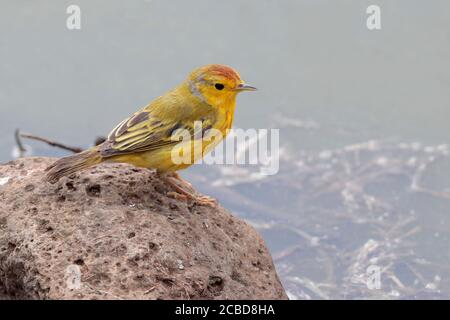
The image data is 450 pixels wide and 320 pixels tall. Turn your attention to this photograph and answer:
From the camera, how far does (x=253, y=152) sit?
9.85 metres

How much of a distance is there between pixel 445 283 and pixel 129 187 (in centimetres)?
351

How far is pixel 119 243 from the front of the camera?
5160 millimetres

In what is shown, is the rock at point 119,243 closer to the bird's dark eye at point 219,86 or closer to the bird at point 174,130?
the bird at point 174,130

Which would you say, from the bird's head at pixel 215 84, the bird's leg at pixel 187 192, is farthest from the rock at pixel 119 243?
the bird's head at pixel 215 84

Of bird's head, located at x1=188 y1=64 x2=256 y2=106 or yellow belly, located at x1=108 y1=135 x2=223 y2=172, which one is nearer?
yellow belly, located at x1=108 y1=135 x2=223 y2=172

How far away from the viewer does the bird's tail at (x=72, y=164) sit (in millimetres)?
5621

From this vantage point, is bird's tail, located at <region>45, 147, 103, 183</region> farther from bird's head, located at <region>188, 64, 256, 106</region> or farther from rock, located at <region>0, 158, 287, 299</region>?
bird's head, located at <region>188, 64, 256, 106</region>

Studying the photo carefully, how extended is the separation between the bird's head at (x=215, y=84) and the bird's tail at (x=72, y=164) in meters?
0.86

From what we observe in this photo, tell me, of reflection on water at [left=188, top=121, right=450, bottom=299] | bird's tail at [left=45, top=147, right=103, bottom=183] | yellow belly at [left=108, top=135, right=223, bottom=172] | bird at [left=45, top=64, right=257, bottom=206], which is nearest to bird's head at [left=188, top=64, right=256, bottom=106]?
bird at [left=45, top=64, right=257, bottom=206]

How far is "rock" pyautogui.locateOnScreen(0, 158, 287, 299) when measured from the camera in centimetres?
499

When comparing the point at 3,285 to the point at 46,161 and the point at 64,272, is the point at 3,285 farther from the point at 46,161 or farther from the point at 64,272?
the point at 46,161

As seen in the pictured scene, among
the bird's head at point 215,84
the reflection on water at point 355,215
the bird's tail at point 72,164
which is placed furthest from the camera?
the reflection on water at point 355,215

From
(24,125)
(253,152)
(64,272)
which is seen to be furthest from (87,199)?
(24,125)

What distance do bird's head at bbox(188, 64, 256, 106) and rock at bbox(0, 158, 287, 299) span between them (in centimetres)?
68
